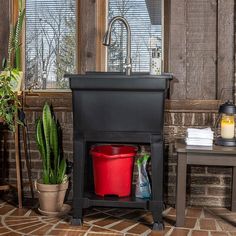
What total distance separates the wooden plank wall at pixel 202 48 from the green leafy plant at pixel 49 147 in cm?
113

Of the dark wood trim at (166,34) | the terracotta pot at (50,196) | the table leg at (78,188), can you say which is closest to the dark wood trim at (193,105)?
the dark wood trim at (166,34)

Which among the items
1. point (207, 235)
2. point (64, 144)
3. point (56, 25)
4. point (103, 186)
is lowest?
point (207, 235)

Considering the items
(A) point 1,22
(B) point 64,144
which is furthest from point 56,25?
(B) point 64,144

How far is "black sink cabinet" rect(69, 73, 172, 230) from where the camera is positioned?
9.93 feet

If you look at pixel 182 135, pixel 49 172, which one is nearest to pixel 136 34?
pixel 182 135

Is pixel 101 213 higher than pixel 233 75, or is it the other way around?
pixel 233 75

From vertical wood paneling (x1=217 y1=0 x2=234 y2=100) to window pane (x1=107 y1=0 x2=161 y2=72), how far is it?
0.57 meters

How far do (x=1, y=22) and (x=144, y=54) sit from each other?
1.39 metres

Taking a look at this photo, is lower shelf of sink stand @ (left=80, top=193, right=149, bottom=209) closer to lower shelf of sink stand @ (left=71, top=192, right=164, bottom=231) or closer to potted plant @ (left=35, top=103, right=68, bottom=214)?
lower shelf of sink stand @ (left=71, top=192, right=164, bottom=231)

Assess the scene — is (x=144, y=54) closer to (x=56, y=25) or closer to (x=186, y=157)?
(x=56, y=25)

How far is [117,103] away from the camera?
3074mm

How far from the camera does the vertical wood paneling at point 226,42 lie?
3637mm

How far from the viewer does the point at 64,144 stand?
153 inches

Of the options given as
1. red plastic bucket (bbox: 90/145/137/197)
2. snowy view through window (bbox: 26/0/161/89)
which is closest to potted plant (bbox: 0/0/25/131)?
snowy view through window (bbox: 26/0/161/89)
